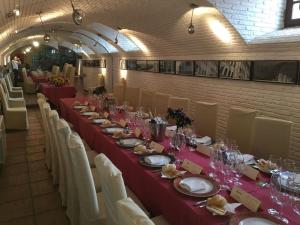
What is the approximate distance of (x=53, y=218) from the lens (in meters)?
2.73

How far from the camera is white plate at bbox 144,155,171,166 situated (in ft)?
7.13

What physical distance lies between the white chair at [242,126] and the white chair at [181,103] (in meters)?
0.86

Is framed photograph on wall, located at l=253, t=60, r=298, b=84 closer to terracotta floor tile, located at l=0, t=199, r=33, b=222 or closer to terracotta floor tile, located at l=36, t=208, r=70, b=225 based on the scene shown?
terracotta floor tile, located at l=36, t=208, r=70, b=225

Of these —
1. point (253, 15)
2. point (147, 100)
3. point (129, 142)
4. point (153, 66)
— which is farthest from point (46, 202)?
point (153, 66)

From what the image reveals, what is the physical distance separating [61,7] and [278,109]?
15.6 ft

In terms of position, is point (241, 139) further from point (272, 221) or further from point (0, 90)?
point (0, 90)

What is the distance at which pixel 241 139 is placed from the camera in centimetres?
317

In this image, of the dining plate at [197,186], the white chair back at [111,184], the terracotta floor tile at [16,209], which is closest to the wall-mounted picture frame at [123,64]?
the terracotta floor tile at [16,209]

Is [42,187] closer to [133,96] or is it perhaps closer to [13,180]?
[13,180]

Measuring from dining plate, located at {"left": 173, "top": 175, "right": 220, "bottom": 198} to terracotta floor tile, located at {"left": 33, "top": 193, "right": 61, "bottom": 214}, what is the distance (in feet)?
5.78

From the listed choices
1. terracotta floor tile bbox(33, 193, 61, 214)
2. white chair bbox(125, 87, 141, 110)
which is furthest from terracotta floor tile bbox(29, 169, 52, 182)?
white chair bbox(125, 87, 141, 110)

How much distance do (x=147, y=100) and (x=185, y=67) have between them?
145 centimetres

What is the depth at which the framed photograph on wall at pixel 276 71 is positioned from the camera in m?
3.54

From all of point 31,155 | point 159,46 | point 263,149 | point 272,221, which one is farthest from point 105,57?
point 272,221
